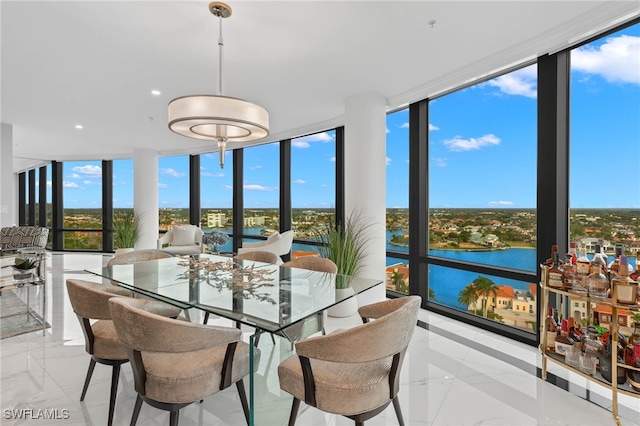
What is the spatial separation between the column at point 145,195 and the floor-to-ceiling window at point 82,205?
1.93m

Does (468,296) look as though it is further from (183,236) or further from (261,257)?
(183,236)

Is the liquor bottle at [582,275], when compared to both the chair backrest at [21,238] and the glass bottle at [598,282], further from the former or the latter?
the chair backrest at [21,238]

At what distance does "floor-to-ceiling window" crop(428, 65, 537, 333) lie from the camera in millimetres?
3016

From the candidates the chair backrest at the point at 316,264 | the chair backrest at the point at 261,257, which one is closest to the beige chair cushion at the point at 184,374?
the chair backrest at the point at 316,264

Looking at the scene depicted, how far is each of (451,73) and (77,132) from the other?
6382mm

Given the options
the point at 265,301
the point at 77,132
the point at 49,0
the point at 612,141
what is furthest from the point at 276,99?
the point at 77,132

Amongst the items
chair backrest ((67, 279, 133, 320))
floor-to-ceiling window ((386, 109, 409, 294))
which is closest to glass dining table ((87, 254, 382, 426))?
chair backrest ((67, 279, 133, 320))

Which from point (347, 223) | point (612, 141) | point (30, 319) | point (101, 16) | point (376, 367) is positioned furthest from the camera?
point (347, 223)

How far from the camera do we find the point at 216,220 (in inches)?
286

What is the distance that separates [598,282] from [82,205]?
413 inches

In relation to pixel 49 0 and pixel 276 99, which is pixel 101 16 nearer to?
pixel 49 0

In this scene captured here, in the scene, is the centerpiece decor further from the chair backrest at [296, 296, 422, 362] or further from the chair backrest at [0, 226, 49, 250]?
the chair backrest at [296, 296, 422, 362]

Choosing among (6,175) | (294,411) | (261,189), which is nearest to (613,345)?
(294,411)

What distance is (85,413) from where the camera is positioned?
1880 mm
